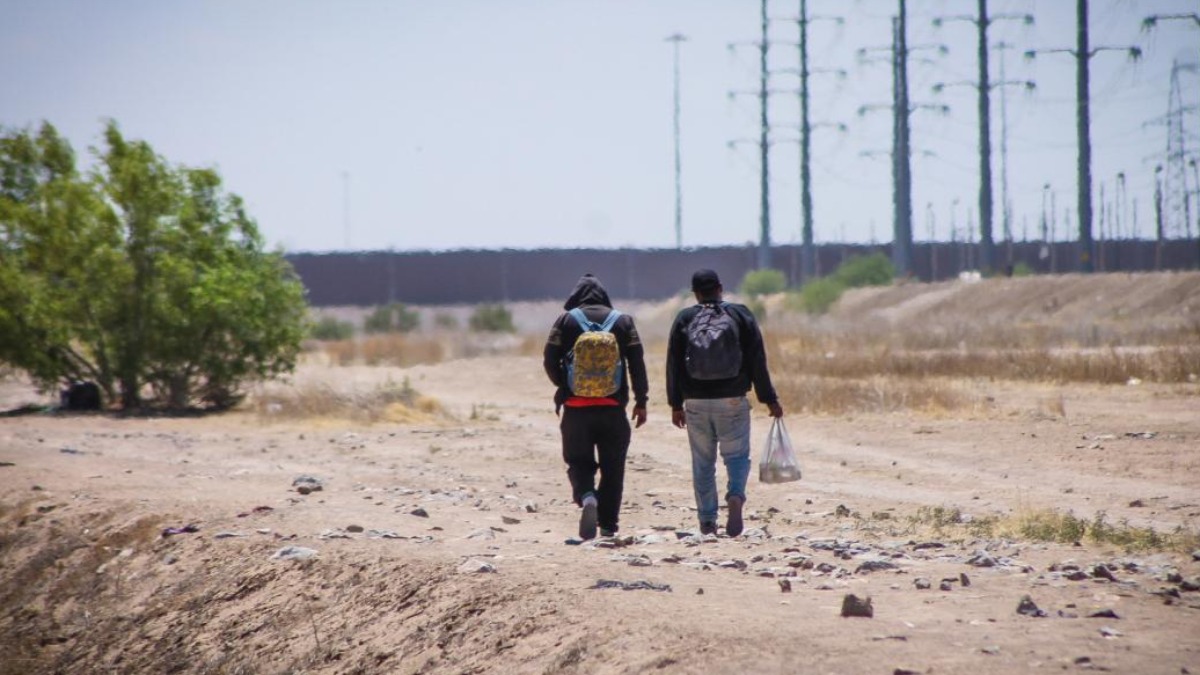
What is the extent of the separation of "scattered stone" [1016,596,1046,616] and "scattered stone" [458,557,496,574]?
3.16m

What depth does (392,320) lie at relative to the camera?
247 feet

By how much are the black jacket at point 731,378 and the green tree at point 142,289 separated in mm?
17531

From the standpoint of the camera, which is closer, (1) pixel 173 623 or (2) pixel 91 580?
(1) pixel 173 623

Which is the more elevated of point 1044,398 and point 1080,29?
point 1080,29

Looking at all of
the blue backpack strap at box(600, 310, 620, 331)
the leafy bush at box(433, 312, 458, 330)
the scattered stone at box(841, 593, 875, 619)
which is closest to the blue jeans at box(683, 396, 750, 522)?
the blue backpack strap at box(600, 310, 620, 331)

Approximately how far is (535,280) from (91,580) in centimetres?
7263

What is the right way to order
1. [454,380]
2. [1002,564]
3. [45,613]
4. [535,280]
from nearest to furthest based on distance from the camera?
[1002,564], [45,613], [454,380], [535,280]

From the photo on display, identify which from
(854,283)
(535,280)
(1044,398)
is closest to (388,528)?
(1044,398)

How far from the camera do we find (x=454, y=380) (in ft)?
122

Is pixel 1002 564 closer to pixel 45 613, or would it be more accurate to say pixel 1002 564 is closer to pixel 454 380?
pixel 45 613

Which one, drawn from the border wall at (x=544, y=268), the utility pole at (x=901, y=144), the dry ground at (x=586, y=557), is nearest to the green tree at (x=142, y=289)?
the dry ground at (x=586, y=557)

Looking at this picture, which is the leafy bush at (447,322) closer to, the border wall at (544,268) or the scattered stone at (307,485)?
the border wall at (544,268)

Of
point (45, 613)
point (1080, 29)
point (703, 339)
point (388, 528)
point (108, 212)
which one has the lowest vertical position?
point (45, 613)

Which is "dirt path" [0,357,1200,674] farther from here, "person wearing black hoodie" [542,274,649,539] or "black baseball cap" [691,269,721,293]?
"black baseball cap" [691,269,721,293]
